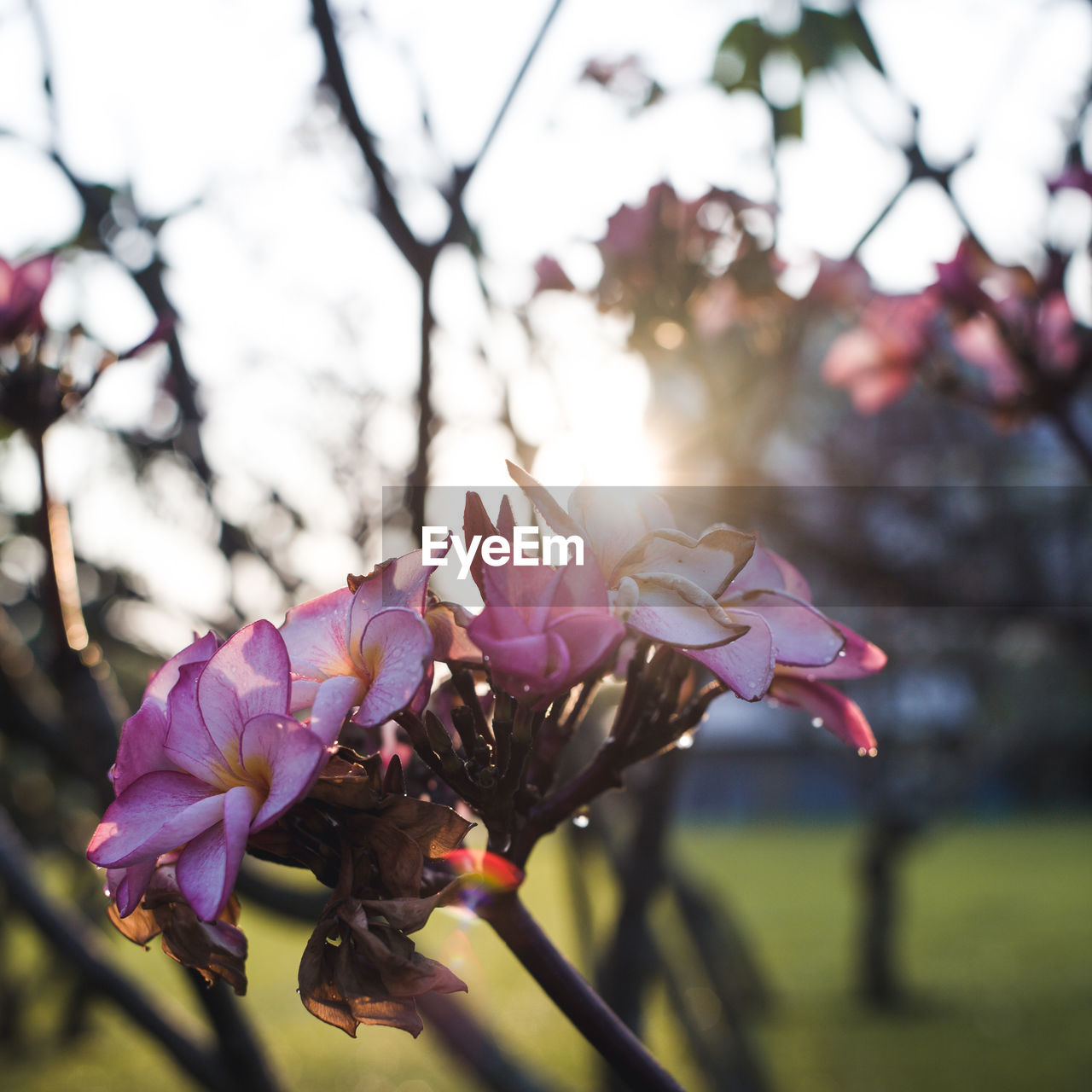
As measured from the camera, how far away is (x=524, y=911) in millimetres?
638

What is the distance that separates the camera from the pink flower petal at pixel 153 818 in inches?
21.7

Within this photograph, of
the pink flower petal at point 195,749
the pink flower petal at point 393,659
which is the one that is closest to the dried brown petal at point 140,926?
the pink flower petal at point 195,749

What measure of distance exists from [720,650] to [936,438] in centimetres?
1027

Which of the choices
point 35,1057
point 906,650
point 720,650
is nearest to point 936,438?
point 906,650

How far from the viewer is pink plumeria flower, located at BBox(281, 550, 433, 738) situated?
55 centimetres

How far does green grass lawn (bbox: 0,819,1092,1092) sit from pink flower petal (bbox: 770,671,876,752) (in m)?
3.66

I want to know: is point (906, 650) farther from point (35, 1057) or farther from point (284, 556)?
point (35, 1057)

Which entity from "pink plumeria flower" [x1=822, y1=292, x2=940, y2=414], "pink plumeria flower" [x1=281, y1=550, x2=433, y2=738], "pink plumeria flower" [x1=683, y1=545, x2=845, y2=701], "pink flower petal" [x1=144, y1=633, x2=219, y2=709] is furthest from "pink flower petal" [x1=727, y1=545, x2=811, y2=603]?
"pink plumeria flower" [x1=822, y1=292, x2=940, y2=414]

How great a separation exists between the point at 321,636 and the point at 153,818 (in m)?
0.15

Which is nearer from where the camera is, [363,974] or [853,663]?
[363,974]

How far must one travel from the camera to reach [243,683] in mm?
603

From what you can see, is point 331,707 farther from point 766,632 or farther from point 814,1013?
point 814,1013

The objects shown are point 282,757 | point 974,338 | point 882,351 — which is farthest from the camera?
point 882,351

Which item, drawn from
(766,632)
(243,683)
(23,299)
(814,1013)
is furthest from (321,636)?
(814,1013)
